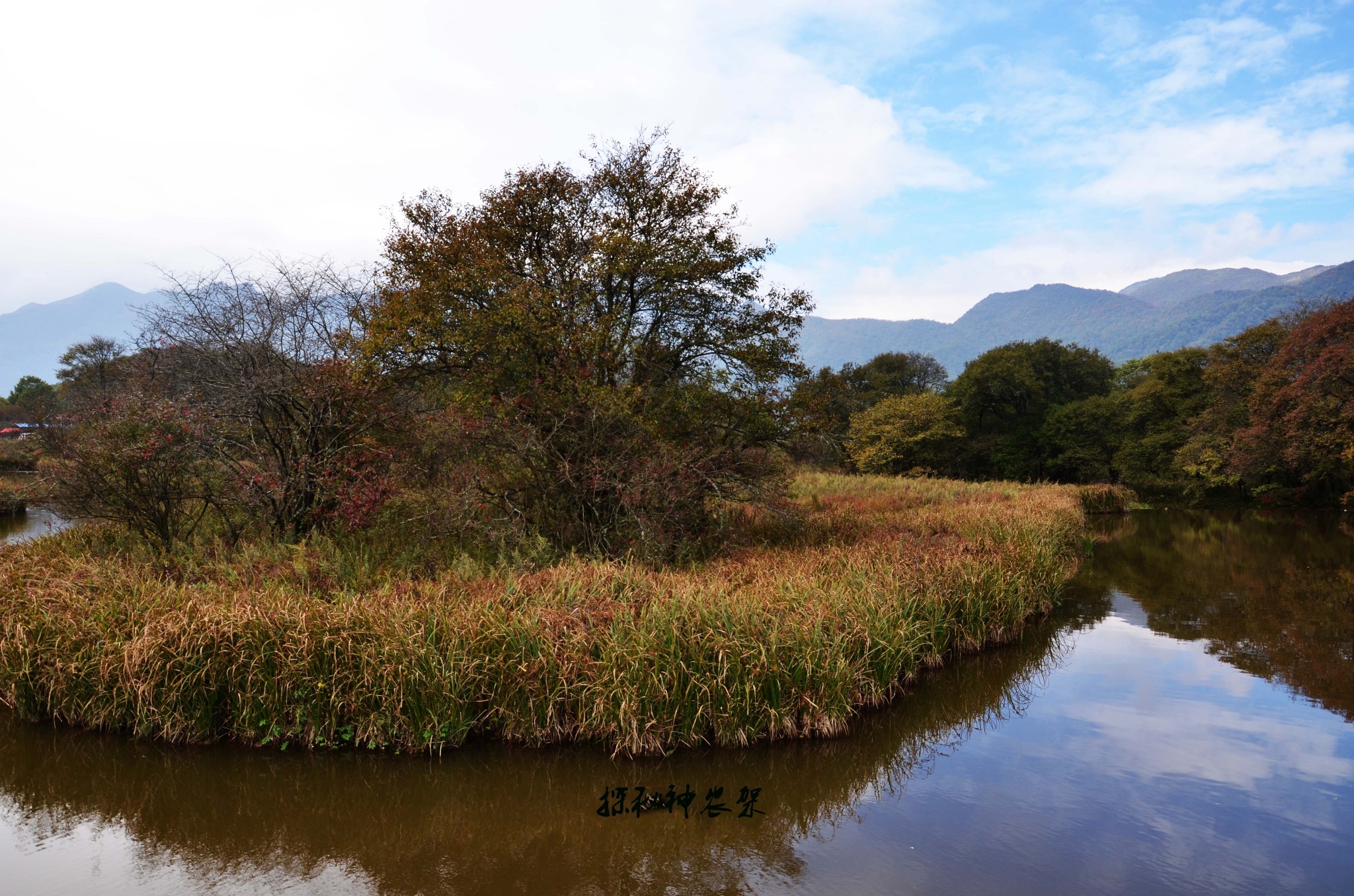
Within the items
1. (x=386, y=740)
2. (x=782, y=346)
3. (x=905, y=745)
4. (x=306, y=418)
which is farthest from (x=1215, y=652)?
(x=306, y=418)

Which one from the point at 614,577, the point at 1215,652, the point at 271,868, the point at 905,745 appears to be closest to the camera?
the point at 271,868

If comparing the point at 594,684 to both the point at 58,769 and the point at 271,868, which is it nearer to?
the point at 271,868

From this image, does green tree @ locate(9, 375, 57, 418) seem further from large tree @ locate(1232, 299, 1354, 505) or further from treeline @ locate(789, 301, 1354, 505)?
large tree @ locate(1232, 299, 1354, 505)

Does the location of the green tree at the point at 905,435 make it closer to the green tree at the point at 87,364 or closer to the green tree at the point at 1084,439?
the green tree at the point at 1084,439

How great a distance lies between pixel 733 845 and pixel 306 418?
984cm

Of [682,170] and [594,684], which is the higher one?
[682,170]

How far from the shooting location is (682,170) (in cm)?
1405

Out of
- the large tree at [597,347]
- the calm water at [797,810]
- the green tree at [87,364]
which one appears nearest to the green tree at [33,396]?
the green tree at [87,364]

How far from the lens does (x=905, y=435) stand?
43750 mm

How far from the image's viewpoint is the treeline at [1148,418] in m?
27.8

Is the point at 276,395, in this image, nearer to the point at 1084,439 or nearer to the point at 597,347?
the point at 597,347

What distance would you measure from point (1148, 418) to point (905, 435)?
13160mm

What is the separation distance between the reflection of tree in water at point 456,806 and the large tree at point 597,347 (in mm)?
4340

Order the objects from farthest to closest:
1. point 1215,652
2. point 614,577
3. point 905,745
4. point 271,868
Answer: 1. point 1215,652
2. point 614,577
3. point 905,745
4. point 271,868
